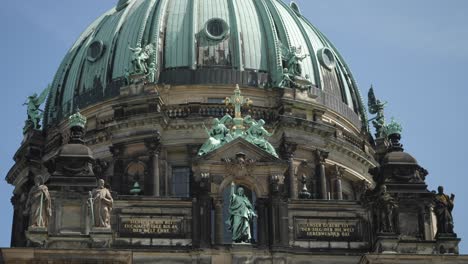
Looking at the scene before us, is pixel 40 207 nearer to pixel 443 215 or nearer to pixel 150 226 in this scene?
pixel 150 226

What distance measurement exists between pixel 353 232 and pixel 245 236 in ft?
12.6

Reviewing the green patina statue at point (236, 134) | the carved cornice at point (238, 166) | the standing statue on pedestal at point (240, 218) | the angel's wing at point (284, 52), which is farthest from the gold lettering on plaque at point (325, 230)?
the angel's wing at point (284, 52)

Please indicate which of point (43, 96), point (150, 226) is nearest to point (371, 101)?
point (43, 96)

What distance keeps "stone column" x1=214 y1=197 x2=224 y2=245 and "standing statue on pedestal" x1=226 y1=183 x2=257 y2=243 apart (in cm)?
30

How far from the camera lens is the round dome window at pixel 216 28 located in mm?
52594

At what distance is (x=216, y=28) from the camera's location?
174 ft

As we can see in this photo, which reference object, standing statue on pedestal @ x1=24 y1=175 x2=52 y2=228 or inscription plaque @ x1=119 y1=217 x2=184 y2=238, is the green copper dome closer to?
inscription plaque @ x1=119 y1=217 x2=184 y2=238

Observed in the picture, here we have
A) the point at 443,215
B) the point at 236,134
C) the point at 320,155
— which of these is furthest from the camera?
the point at 320,155

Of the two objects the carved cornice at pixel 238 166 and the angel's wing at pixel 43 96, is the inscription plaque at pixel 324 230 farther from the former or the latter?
the angel's wing at pixel 43 96

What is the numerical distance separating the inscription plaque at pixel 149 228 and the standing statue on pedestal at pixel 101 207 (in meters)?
0.95

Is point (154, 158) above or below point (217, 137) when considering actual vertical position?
above

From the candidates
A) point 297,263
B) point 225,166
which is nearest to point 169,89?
point 225,166

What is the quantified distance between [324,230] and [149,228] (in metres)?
6.03

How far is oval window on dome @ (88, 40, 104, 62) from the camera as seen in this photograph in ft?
177
